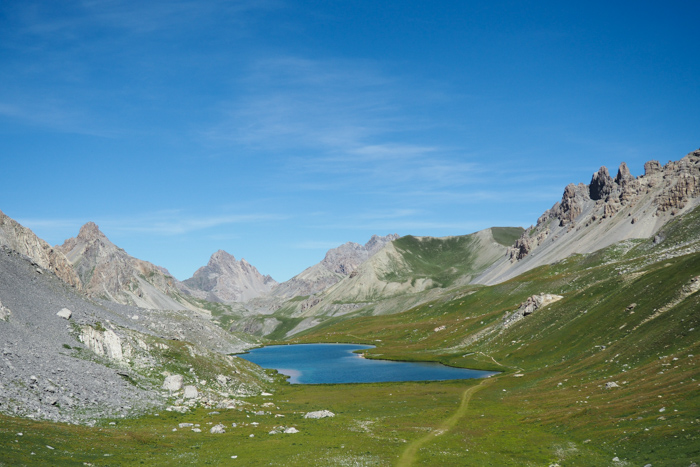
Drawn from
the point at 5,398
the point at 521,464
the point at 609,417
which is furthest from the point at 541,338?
the point at 5,398

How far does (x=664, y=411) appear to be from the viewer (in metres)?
→ 54.8

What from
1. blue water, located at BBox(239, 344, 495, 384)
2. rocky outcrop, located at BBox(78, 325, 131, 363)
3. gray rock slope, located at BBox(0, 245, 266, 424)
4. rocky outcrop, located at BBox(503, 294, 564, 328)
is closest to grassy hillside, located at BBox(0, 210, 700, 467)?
gray rock slope, located at BBox(0, 245, 266, 424)

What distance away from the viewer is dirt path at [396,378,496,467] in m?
52.2

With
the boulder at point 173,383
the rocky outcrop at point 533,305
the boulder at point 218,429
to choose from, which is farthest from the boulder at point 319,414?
the rocky outcrop at point 533,305

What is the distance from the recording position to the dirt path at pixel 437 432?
2056 inches

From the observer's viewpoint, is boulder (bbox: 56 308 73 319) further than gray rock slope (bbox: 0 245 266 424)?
Yes

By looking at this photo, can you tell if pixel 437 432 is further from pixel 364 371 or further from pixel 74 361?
pixel 364 371

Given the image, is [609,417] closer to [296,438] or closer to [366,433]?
[366,433]

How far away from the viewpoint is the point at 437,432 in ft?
219

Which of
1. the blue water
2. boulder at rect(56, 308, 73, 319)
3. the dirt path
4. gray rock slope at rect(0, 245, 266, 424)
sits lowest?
the blue water

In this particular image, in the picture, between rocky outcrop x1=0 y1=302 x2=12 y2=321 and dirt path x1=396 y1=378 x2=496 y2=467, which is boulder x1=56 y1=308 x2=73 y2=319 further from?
dirt path x1=396 y1=378 x2=496 y2=467

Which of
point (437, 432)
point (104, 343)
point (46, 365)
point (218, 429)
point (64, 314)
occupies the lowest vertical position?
point (437, 432)

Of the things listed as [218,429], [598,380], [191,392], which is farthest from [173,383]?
[598,380]

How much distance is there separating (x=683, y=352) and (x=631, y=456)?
3958 cm
